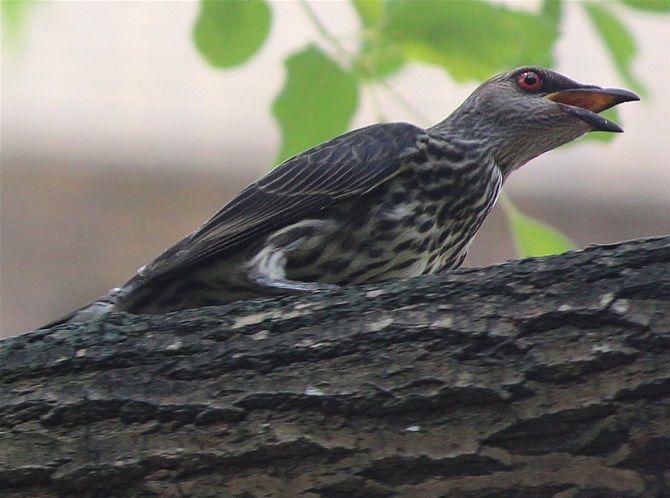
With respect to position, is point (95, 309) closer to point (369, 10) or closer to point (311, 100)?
point (311, 100)

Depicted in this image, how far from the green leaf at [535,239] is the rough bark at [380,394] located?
0.45 metres

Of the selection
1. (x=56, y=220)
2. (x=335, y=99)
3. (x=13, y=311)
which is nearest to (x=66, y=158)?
(x=56, y=220)

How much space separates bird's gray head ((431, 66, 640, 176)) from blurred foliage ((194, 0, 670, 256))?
0.75m

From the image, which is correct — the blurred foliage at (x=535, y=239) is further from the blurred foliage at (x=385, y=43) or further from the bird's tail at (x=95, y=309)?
the bird's tail at (x=95, y=309)

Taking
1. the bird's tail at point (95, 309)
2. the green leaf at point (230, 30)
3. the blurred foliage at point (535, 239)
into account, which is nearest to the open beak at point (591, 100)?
the blurred foliage at point (535, 239)

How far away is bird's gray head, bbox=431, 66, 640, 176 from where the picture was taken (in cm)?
337

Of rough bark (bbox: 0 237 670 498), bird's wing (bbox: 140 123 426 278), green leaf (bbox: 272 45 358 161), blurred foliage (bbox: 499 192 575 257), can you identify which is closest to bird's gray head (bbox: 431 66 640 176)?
bird's wing (bbox: 140 123 426 278)

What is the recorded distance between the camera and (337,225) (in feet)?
9.83

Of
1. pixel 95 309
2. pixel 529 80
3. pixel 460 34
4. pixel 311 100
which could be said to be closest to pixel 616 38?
pixel 460 34

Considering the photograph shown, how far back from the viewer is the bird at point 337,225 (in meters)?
2.94

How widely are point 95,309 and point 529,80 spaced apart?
1490mm

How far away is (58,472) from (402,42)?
112cm

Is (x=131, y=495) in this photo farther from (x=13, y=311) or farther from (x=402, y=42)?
(x=13, y=311)

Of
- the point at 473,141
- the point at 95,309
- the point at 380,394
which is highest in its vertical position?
the point at 473,141
